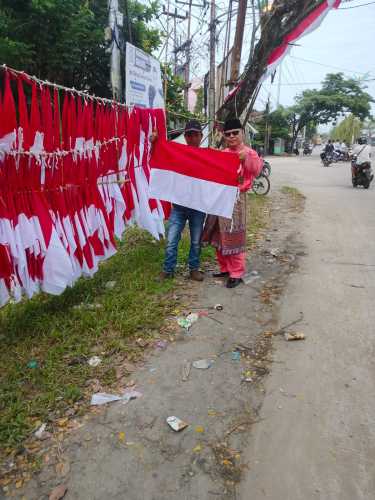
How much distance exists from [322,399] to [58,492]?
155cm

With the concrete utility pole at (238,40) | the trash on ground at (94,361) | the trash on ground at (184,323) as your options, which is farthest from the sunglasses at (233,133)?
the concrete utility pole at (238,40)

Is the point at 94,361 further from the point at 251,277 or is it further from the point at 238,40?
the point at 238,40

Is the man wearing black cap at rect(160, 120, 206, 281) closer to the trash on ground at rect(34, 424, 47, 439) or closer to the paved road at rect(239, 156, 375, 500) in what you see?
the paved road at rect(239, 156, 375, 500)

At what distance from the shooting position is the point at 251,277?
4.42m

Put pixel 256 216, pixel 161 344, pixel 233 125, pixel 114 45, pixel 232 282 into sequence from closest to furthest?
1. pixel 161 344
2. pixel 233 125
3. pixel 232 282
4. pixel 114 45
5. pixel 256 216

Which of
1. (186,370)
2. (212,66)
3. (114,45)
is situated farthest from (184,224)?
(212,66)

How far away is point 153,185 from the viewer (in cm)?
402

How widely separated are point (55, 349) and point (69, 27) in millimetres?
5428

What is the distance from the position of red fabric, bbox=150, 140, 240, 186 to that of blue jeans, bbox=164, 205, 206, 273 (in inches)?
15.9

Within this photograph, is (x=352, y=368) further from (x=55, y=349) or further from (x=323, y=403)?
(x=55, y=349)

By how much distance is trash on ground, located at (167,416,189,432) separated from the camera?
2.15m

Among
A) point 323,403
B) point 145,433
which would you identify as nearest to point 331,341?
point 323,403

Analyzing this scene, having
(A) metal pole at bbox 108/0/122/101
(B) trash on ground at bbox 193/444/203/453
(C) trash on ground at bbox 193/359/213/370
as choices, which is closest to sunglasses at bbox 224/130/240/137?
(C) trash on ground at bbox 193/359/213/370

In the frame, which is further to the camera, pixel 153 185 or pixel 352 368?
pixel 153 185
